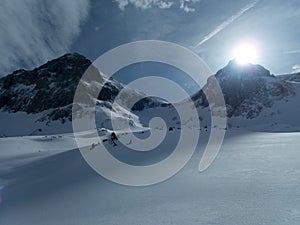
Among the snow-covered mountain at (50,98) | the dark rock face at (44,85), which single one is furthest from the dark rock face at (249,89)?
the dark rock face at (44,85)

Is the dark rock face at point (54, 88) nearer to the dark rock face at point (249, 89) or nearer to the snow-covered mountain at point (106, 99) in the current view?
the snow-covered mountain at point (106, 99)

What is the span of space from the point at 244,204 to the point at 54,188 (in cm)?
568

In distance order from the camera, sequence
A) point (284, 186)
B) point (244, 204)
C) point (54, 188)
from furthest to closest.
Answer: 1. point (54, 188)
2. point (284, 186)
3. point (244, 204)

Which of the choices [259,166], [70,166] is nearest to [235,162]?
[259,166]

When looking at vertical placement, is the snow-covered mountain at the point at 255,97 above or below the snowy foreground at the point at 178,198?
above

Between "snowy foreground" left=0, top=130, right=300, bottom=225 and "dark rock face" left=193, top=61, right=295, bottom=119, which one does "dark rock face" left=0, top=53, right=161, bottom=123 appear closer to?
"dark rock face" left=193, top=61, right=295, bottom=119

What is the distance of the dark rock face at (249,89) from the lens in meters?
93.2

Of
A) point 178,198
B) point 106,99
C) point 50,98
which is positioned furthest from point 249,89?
point 178,198

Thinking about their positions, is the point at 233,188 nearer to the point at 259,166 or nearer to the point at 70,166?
the point at 259,166

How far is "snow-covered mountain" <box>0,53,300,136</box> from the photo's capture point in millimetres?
82250

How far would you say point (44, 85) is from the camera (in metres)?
105

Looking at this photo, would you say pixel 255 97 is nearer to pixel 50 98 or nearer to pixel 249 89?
pixel 249 89

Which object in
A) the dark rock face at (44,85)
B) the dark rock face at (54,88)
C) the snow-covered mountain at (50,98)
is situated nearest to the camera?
the snow-covered mountain at (50,98)

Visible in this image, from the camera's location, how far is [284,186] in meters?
4.57
